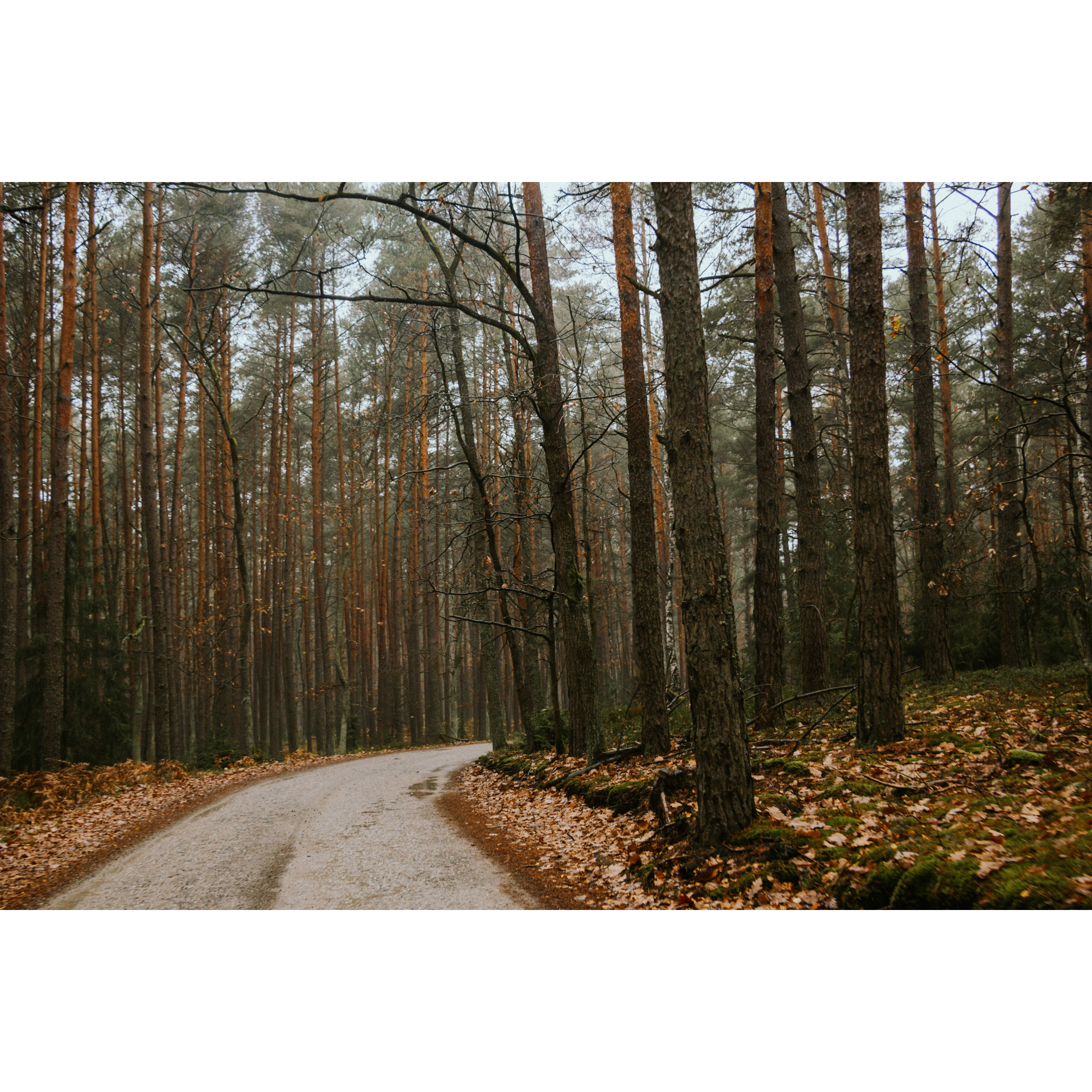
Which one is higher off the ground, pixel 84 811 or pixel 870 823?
pixel 870 823

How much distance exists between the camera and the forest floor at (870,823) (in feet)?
9.41

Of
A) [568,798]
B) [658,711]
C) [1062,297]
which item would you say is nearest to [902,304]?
[1062,297]

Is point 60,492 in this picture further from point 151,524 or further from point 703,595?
point 703,595

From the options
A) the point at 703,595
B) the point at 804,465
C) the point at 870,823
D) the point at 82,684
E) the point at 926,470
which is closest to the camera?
the point at 870,823

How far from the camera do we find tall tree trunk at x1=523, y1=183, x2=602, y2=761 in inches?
306

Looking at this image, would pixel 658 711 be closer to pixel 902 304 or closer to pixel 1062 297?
pixel 1062 297

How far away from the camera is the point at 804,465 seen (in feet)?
27.6

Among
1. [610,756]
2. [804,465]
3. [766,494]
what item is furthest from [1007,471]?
[610,756]

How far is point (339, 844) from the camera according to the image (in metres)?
5.16

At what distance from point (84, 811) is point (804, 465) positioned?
9.50 metres

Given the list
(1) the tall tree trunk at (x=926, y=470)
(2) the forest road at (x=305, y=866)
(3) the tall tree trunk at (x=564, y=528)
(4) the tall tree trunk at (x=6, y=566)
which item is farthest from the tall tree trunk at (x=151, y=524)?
(1) the tall tree trunk at (x=926, y=470)

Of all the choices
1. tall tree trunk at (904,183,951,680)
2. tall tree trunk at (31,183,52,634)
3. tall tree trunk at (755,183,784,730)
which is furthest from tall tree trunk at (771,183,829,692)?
tall tree trunk at (31,183,52,634)

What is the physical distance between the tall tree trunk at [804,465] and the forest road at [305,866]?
4.77m

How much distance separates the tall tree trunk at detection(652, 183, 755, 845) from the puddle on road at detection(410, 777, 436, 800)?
4.61m
